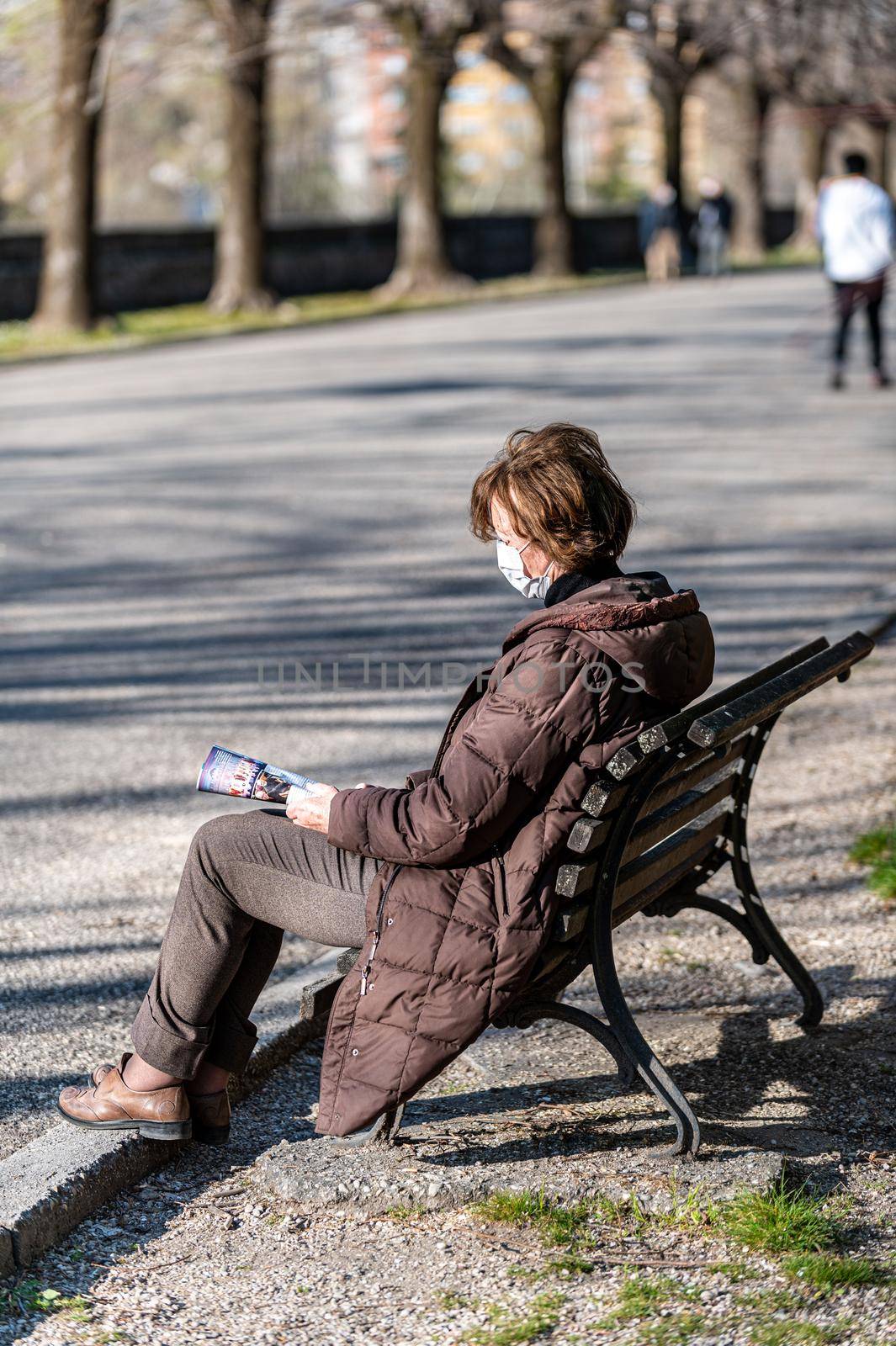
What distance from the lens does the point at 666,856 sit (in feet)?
12.3

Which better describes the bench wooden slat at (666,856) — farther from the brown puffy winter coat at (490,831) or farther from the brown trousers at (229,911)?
the brown trousers at (229,911)

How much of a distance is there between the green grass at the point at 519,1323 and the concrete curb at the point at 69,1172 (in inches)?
31.1

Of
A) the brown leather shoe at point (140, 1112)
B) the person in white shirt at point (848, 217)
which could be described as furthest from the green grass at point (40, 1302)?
the person in white shirt at point (848, 217)

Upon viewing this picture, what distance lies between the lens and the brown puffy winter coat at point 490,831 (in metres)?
3.16

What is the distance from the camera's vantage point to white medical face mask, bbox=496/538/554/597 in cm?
340

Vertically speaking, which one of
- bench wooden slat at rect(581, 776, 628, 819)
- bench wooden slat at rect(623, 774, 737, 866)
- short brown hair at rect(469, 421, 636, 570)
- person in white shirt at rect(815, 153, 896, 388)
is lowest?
bench wooden slat at rect(623, 774, 737, 866)

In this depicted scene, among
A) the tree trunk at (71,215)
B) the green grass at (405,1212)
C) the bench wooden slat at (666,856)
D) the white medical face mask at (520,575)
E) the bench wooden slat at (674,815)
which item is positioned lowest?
the green grass at (405,1212)

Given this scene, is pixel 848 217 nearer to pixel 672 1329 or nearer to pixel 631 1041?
pixel 631 1041

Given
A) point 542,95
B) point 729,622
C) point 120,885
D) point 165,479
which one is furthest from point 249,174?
point 120,885

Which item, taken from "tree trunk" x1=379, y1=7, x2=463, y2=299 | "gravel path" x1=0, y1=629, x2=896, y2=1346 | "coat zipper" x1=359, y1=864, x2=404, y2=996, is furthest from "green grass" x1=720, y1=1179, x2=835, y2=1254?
"tree trunk" x1=379, y1=7, x2=463, y2=299

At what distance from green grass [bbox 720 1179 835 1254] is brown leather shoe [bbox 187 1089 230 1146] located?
3.39ft

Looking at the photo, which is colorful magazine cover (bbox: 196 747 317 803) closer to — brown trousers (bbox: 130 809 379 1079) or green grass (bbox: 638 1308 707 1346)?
brown trousers (bbox: 130 809 379 1079)

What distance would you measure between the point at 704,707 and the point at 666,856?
484mm

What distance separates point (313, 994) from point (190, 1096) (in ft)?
1.07
